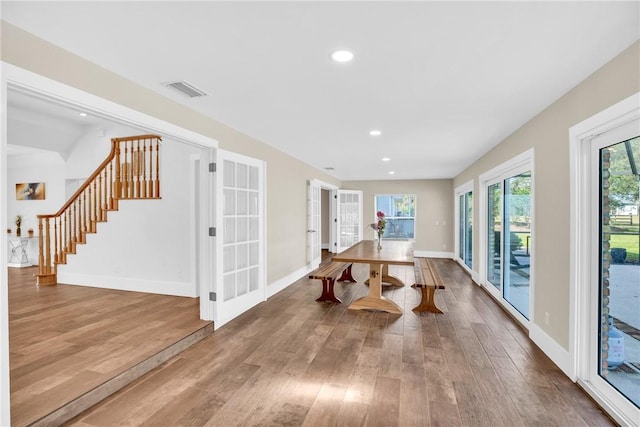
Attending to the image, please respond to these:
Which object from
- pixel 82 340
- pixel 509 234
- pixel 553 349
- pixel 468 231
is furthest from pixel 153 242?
pixel 468 231

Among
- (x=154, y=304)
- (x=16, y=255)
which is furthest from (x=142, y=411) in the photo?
(x=16, y=255)

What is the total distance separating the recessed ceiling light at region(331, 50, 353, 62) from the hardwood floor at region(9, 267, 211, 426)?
2.83 m

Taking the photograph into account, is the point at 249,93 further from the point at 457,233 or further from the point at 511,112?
the point at 457,233

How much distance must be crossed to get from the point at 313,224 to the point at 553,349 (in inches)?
195

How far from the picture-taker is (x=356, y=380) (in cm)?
261

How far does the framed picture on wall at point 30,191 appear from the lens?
7.07 meters

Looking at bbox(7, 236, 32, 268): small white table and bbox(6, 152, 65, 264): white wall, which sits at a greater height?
bbox(6, 152, 65, 264): white wall

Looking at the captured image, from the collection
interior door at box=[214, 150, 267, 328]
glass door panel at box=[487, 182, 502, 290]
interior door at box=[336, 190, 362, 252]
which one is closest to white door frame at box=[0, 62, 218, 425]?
interior door at box=[214, 150, 267, 328]

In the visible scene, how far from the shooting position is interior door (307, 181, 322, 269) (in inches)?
272

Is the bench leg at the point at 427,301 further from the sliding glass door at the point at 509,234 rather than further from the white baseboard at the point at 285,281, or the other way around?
the white baseboard at the point at 285,281

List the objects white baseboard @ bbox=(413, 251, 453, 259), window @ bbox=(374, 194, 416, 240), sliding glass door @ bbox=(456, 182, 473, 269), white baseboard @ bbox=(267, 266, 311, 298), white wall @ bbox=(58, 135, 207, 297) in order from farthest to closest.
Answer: window @ bbox=(374, 194, 416, 240)
white baseboard @ bbox=(413, 251, 453, 259)
sliding glass door @ bbox=(456, 182, 473, 269)
white baseboard @ bbox=(267, 266, 311, 298)
white wall @ bbox=(58, 135, 207, 297)

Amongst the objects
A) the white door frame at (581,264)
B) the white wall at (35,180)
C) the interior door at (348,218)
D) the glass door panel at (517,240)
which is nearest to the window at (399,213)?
the interior door at (348,218)

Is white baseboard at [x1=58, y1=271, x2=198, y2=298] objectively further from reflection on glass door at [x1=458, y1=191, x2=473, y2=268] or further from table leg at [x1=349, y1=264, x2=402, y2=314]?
reflection on glass door at [x1=458, y1=191, x2=473, y2=268]

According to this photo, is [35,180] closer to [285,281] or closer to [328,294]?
[285,281]
